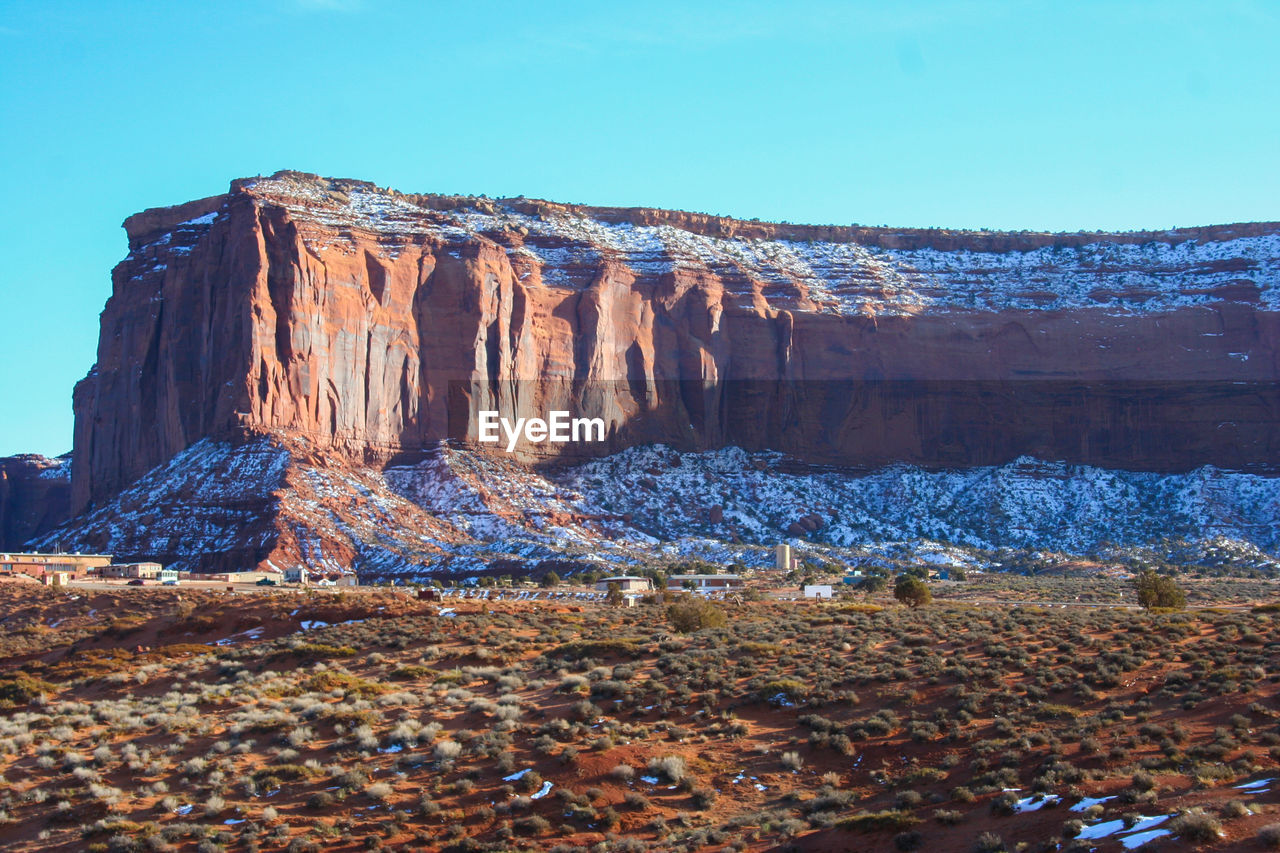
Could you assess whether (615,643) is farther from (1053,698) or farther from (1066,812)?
(1066,812)

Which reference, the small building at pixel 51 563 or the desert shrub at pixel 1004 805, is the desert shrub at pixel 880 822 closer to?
the desert shrub at pixel 1004 805

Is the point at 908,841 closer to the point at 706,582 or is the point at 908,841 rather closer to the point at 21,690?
the point at 21,690

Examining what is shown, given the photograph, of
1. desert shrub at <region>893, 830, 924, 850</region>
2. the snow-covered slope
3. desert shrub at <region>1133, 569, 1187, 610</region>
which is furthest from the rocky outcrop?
desert shrub at <region>893, 830, 924, 850</region>

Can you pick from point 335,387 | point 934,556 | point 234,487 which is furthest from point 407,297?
point 934,556

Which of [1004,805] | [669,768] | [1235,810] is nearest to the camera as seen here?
[1235,810]

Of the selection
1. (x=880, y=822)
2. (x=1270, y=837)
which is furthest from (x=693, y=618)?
(x=1270, y=837)

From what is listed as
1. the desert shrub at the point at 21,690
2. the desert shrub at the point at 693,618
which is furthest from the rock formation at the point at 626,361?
the desert shrub at the point at 21,690
